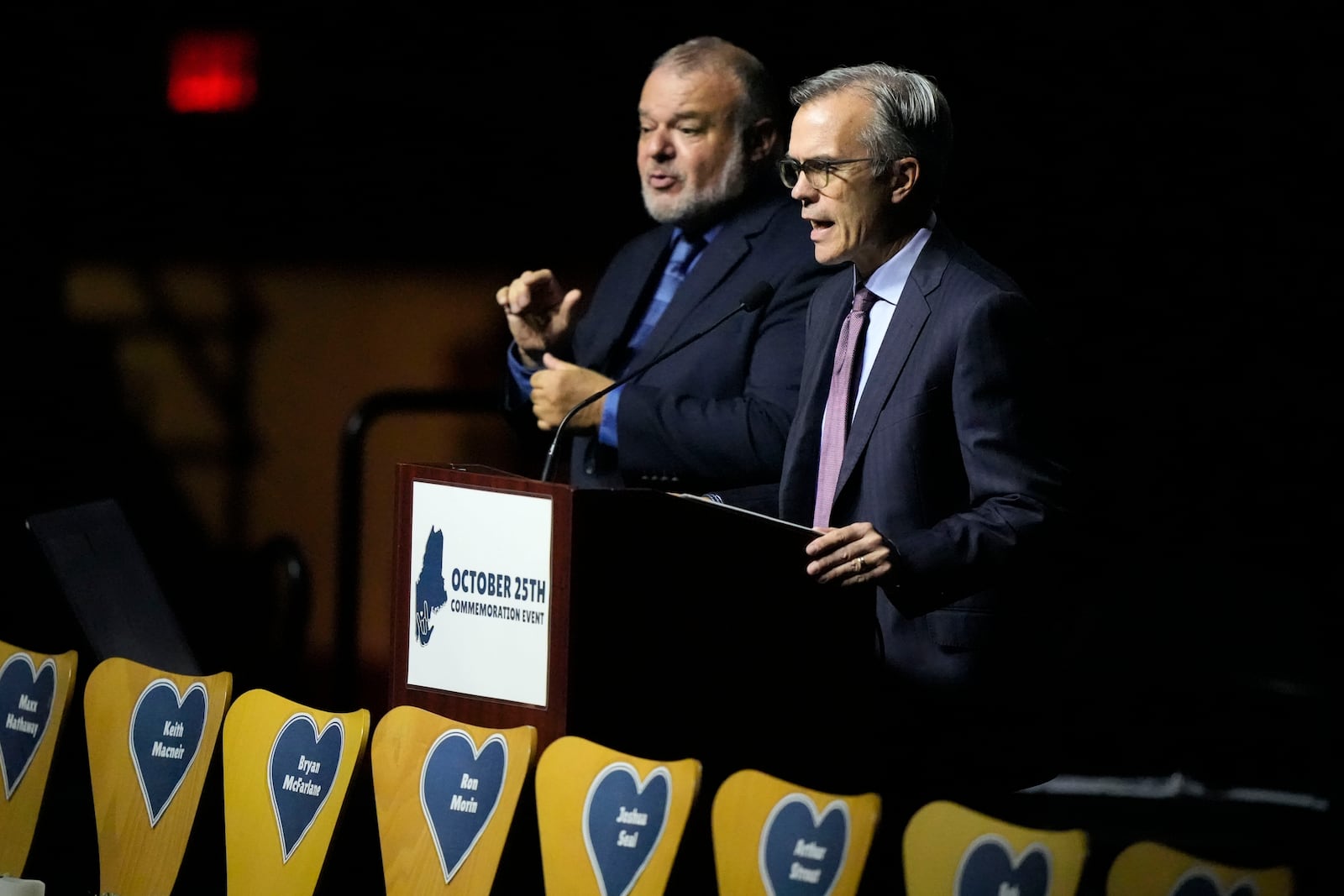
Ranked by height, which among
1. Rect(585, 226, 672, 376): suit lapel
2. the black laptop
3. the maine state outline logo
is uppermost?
Rect(585, 226, 672, 376): suit lapel

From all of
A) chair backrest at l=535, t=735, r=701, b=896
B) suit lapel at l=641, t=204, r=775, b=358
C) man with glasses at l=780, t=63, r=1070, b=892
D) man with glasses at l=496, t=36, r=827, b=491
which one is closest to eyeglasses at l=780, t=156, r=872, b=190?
man with glasses at l=780, t=63, r=1070, b=892

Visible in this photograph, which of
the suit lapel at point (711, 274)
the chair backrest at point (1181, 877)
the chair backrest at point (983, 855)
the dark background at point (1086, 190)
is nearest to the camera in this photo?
the chair backrest at point (1181, 877)

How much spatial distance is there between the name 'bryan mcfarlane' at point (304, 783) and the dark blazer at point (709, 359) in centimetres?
60

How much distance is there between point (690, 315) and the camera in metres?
2.77

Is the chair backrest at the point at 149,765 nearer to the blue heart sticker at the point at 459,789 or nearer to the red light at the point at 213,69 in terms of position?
the blue heart sticker at the point at 459,789

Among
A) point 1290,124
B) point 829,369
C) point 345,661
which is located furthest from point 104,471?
point 1290,124

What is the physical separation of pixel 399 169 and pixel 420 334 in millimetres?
521

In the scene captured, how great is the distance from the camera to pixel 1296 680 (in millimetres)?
3770

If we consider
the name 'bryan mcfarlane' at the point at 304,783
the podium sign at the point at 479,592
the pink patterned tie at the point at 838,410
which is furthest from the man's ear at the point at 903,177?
the name 'bryan mcfarlane' at the point at 304,783

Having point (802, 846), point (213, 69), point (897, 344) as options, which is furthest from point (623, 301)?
point (213, 69)

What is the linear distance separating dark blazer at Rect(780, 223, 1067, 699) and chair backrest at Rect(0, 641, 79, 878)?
1.22 metres

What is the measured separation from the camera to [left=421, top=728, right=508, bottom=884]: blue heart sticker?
197cm

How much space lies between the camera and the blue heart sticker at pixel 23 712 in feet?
7.98

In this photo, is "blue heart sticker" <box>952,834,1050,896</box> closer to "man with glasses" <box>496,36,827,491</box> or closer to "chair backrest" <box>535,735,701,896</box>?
"chair backrest" <box>535,735,701,896</box>
